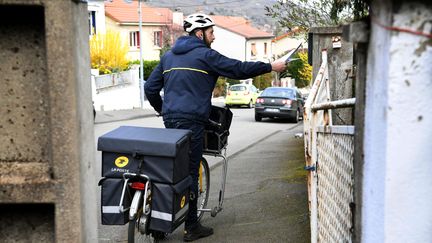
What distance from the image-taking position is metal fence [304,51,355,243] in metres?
3.02

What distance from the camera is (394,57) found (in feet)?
6.48

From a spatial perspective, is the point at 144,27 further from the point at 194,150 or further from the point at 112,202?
the point at 112,202

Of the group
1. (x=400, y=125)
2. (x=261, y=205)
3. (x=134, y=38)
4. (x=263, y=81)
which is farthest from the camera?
(x=263, y=81)

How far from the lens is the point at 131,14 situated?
4962cm

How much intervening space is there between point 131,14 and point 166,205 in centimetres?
4773

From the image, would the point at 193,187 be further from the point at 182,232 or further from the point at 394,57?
the point at 394,57

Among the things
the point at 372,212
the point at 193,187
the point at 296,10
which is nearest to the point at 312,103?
the point at 193,187

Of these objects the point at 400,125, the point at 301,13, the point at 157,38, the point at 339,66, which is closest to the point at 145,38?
the point at 157,38

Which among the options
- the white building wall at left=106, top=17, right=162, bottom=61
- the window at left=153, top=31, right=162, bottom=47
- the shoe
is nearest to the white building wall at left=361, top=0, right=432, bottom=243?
the shoe

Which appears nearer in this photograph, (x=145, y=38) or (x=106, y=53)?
(x=106, y=53)

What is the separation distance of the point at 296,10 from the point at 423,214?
941 centimetres

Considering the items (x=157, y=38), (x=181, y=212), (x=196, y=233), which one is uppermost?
(x=157, y=38)

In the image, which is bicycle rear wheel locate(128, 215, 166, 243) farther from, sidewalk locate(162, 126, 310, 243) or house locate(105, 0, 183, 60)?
house locate(105, 0, 183, 60)

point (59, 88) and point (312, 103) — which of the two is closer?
point (59, 88)
